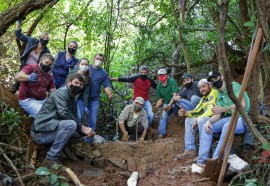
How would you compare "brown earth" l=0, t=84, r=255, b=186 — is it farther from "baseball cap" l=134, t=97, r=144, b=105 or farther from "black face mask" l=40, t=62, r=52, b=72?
"baseball cap" l=134, t=97, r=144, b=105

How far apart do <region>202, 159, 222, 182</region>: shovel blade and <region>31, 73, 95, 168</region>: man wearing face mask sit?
1884 millimetres

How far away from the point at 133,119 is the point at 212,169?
3385mm

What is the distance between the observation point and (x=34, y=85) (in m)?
6.15

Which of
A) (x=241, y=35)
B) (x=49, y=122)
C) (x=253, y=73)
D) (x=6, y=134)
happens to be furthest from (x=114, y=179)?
(x=241, y=35)

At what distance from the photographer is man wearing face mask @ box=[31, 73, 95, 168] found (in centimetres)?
561

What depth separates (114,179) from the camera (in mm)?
6125

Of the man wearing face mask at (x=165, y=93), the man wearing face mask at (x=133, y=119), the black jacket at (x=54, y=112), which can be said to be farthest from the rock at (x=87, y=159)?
the man wearing face mask at (x=165, y=93)

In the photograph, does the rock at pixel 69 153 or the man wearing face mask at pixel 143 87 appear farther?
the man wearing face mask at pixel 143 87

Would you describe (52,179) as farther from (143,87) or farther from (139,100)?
(143,87)

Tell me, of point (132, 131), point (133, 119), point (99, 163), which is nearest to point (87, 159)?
point (99, 163)

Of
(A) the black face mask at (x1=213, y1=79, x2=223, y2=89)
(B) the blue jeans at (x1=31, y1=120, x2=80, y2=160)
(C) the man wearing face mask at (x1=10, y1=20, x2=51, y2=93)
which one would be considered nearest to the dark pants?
(C) the man wearing face mask at (x1=10, y1=20, x2=51, y2=93)

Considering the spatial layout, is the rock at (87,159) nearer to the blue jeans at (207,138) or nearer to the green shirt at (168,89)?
the blue jeans at (207,138)

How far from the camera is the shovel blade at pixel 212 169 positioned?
5.28 m

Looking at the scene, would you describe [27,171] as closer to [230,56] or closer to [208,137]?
[208,137]
